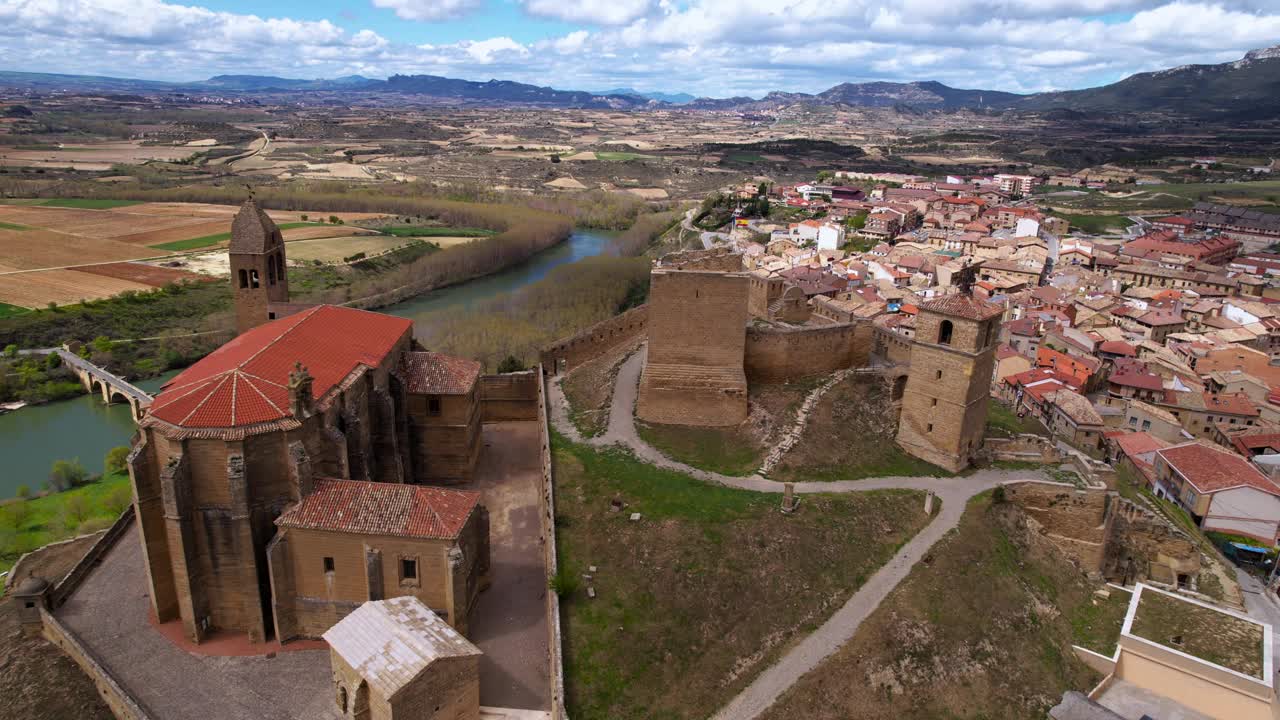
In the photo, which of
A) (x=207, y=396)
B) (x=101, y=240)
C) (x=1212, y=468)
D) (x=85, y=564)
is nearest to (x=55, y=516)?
(x=85, y=564)

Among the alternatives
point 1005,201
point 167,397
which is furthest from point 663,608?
point 1005,201

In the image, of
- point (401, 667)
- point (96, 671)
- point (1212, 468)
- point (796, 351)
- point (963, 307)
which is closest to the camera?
point (401, 667)

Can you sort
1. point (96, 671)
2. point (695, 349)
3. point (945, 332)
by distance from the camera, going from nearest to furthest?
point (96, 671), point (945, 332), point (695, 349)

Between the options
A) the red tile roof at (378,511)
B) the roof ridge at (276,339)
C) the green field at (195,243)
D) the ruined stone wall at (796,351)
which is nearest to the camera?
the red tile roof at (378,511)

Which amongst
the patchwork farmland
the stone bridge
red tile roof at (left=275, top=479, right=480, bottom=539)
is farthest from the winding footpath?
the patchwork farmland

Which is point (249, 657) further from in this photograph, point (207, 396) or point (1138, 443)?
point (1138, 443)

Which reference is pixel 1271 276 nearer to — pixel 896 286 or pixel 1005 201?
pixel 896 286

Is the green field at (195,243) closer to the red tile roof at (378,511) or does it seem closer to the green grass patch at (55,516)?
the green grass patch at (55,516)

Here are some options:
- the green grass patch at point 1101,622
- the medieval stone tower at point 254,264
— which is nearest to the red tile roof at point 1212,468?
the green grass patch at point 1101,622
